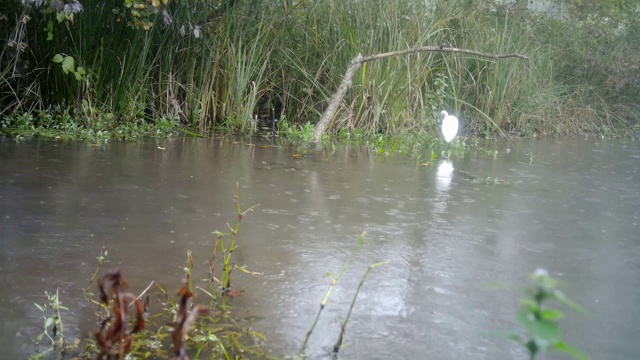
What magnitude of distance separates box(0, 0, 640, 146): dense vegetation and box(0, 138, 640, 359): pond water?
102 cm

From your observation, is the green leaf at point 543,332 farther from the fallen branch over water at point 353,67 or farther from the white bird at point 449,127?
the white bird at point 449,127

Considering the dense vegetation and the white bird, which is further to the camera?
the white bird

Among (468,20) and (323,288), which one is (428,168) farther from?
Result: (468,20)

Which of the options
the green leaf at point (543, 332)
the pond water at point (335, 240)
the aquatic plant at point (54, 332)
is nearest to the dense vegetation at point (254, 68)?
the pond water at point (335, 240)

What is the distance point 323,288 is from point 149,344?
2.13 ft

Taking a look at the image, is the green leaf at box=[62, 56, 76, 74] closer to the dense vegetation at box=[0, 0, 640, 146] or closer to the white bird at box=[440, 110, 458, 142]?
the dense vegetation at box=[0, 0, 640, 146]

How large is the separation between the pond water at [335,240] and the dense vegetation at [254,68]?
40.1 inches

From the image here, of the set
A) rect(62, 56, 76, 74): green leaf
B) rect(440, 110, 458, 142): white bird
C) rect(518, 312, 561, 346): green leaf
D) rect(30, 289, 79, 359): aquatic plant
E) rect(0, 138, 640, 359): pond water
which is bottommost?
rect(30, 289, 79, 359): aquatic plant

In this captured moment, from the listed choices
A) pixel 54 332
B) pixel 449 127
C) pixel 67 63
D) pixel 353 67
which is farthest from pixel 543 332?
pixel 449 127

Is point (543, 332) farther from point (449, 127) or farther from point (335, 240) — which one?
point (449, 127)

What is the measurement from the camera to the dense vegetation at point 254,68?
609cm

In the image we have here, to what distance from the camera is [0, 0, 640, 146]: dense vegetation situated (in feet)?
20.0

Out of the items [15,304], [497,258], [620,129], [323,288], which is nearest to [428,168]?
[497,258]

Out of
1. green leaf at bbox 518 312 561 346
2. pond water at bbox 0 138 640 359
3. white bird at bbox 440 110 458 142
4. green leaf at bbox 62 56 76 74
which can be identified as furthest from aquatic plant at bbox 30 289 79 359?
white bird at bbox 440 110 458 142
